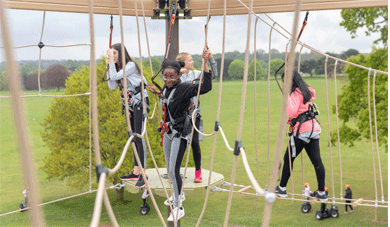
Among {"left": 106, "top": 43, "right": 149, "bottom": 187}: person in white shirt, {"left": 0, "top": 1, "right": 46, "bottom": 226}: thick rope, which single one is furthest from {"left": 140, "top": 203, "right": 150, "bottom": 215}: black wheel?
{"left": 0, "top": 1, "right": 46, "bottom": 226}: thick rope

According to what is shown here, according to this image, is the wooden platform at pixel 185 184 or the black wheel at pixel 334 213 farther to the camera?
the black wheel at pixel 334 213

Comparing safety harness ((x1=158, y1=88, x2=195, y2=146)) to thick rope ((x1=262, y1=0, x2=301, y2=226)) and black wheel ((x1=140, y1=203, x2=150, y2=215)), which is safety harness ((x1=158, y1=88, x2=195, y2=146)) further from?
black wheel ((x1=140, y1=203, x2=150, y2=215))

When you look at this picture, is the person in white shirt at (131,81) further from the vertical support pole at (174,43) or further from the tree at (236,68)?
the tree at (236,68)

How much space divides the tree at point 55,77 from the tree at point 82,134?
259 centimetres

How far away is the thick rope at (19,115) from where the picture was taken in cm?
75

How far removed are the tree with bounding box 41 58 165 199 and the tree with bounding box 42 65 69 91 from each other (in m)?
2.59

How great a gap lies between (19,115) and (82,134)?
6.56 metres

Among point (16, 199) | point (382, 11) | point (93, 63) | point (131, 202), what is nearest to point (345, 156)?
point (382, 11)

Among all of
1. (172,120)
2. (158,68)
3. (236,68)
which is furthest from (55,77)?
(172,120)

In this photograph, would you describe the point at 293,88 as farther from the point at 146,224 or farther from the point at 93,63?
the point at 146,224

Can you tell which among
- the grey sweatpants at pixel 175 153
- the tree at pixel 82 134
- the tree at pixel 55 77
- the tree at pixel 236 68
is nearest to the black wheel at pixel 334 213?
the tree at pixel 82 134

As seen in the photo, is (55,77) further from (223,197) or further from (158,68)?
(223,197)

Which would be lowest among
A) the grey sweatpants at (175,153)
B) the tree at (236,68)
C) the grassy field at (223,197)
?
the grassy field at (223,197)

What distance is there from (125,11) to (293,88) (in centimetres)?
173
